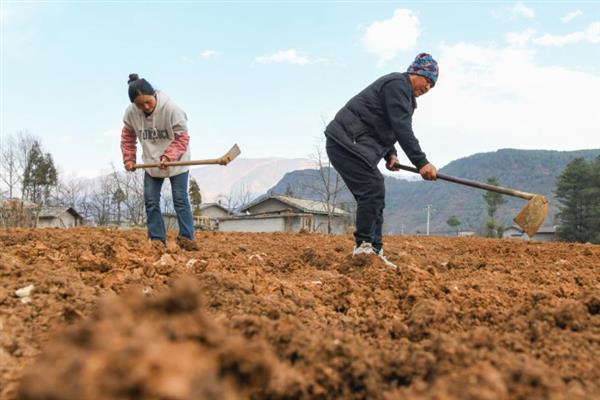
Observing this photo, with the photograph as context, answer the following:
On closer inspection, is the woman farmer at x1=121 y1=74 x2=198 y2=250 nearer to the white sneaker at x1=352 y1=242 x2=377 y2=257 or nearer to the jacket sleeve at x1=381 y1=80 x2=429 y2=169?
the white sneaker at x1=352 y1=242 x2=377 y2=257

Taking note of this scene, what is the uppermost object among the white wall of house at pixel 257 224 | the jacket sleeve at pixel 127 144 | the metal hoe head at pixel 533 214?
the jacket sleeve at pixel 127 144

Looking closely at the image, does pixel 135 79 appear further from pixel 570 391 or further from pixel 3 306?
pixel 570 391

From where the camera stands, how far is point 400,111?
13.2ft

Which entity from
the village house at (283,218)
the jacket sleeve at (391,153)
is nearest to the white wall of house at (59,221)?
the village house at (283,218)

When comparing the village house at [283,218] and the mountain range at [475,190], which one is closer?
the village house at [283,218]

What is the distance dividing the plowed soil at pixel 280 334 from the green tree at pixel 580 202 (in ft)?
139

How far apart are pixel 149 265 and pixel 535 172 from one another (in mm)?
163743

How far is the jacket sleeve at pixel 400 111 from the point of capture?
403 centimetres

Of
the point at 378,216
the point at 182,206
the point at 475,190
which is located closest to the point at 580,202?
the point at 378,216

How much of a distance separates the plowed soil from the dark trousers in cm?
83

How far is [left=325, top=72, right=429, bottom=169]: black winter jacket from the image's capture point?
4043 millimetres

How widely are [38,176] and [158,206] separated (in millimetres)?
52249

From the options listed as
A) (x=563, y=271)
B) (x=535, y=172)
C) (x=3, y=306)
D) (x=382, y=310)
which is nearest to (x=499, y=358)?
(x=382, y=310)

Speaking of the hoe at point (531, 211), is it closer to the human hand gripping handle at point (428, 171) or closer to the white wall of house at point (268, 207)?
the human hand gripping handle at point (428, 171)
